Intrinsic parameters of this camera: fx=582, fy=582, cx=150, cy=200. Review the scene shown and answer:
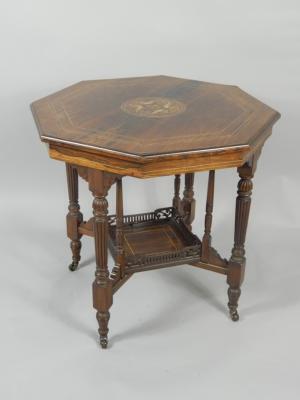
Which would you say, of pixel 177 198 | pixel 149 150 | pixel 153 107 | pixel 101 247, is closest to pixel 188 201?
pixel 177 198

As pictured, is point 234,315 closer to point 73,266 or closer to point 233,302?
point 233,302

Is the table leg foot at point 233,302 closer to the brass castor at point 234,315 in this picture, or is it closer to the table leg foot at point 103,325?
the brass castor at point 234,315

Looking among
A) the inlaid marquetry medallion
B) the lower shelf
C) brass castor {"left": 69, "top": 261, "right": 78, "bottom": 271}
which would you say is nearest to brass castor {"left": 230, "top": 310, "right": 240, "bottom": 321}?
the lower shelf

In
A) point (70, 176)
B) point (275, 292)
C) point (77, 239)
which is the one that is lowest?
point (275, 292)

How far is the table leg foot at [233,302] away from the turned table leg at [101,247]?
23.1 inches

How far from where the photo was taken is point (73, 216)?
2.94 m

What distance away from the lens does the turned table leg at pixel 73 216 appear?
282cm

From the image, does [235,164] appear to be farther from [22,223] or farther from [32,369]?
[22,223]

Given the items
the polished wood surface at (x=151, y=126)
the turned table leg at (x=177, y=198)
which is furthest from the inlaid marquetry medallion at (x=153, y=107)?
the turned table leg at (x=177, y=198)

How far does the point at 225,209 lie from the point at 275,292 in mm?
888

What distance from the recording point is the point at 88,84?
2873 millimetres

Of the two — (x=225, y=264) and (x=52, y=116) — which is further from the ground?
(x=52, y=116)

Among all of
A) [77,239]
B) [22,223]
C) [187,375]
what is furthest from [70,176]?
[187,375]

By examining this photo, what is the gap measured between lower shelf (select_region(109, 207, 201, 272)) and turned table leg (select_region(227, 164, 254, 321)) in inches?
7.1
